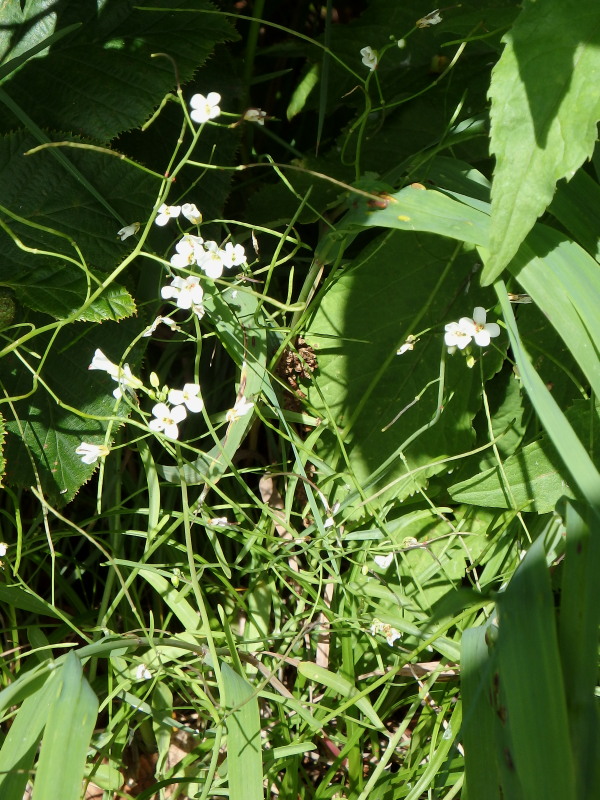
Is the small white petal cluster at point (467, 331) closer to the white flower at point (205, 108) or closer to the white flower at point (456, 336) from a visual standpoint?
the white flower at point (456, 336)

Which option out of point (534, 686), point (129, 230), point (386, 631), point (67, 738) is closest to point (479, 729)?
point (534, 686)

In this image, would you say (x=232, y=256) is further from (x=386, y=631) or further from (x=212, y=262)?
(x=386, y=631)

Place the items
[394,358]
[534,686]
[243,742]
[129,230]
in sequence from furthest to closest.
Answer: [394,358], [129,230], [243,742], [534,686]

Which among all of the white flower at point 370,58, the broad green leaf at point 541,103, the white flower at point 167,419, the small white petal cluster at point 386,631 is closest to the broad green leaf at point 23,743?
the white flower at point 167,419

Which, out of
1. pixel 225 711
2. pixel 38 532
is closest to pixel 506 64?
pixel 225 711

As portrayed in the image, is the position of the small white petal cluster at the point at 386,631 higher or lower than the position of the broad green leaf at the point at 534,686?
lower

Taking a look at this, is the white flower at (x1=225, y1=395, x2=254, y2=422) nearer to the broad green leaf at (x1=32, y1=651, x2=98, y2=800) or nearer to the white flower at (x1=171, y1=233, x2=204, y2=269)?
the white flower at (x1=171, y1=233, x2=204, y2=269)
